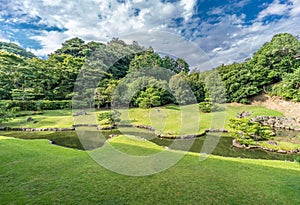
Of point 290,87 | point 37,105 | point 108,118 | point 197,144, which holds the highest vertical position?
point 290,87

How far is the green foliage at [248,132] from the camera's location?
11.1 m

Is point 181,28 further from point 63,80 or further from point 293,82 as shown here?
point 63,80

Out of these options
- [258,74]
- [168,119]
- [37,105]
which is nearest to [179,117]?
[168,119]

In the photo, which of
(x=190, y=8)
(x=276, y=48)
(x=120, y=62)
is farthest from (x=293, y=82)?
(x=120, y=62)

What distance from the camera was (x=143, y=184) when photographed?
4141 mm

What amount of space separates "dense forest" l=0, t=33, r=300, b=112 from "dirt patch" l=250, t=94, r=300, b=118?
2.47 ft

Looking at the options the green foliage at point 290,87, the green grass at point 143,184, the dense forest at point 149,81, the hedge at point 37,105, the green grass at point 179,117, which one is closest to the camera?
the green grass at point 143,184

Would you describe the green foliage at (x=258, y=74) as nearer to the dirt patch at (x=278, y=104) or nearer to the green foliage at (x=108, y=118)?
the dirt patch at (x=278, y=104)

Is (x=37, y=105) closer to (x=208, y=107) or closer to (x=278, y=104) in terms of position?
(x=208, y=107)

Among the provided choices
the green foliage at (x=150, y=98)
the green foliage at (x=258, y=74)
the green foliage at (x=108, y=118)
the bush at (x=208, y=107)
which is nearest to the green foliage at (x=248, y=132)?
the bush at (x=208, y=107)

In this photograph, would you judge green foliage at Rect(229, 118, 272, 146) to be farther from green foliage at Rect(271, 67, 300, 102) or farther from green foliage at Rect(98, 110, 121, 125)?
green foliage at Rect(271, 67, 300, 102)

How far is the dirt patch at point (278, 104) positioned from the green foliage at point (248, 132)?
946 cm

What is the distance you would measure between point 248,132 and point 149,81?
13497 mm

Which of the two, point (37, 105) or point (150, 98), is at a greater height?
point (150, 98)
